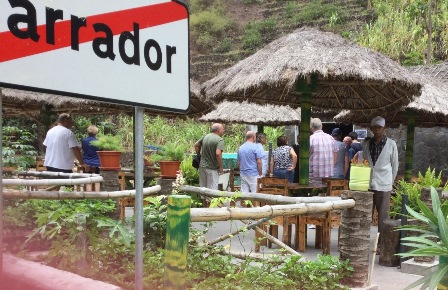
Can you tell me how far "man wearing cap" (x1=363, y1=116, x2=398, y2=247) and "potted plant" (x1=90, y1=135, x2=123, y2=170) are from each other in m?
3.35

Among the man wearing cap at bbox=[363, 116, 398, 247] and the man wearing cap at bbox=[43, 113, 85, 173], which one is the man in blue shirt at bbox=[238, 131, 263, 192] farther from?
the man wearing cap at bbox=[43, 113, 85, 173]

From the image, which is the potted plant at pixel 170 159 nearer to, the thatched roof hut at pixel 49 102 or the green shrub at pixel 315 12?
the thatched roof hut at pixel 49 102

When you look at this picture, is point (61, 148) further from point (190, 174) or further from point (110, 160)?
point (190, 174)

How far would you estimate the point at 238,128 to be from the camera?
24.1 metres

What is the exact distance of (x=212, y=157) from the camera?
848 cm

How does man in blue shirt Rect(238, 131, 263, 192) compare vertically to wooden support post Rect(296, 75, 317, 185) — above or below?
below

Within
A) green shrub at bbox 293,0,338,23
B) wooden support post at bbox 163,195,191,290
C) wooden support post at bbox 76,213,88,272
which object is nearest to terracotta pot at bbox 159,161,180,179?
wooden support post at bbox 76,213,88,272

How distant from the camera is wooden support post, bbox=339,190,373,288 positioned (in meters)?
3.76

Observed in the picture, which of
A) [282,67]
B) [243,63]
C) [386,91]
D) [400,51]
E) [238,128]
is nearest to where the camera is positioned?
[282,67]

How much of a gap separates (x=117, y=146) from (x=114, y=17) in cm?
597

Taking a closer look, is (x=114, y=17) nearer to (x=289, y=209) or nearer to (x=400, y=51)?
(x=289, y=209)

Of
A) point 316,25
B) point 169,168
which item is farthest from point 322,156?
point 316,25

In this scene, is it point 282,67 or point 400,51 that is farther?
point 400,51

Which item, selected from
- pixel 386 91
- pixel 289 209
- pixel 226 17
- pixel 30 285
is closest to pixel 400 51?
pixel 386 91
